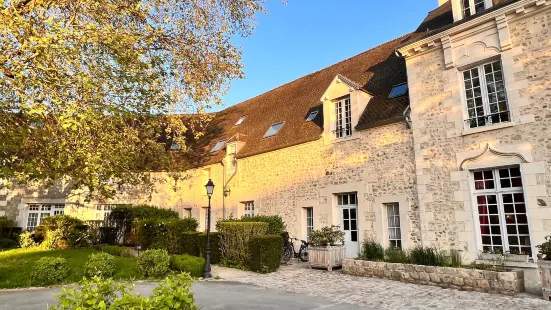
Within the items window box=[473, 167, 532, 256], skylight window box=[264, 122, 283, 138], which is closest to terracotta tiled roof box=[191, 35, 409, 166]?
skylight window box=[264, 122, 283, 138]

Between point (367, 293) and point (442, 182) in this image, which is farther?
point (442, 182)

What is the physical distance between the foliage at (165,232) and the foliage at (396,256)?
661 centimetres

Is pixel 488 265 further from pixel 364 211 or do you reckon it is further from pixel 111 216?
pixel 111 216

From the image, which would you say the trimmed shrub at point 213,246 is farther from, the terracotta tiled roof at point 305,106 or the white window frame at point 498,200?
the white window frame at point 498,200

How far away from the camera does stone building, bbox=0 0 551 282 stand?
753cm

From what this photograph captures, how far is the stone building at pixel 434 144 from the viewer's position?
7527 mm

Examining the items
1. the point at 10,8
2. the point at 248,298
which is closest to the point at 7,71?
the point at 10,8

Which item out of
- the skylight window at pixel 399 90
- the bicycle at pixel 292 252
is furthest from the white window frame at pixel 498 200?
the bicycle at pixel 292 252

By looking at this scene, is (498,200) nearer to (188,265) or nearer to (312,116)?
(312,116)

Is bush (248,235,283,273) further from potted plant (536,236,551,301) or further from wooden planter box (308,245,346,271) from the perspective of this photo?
potted plant (536,236,551,301)

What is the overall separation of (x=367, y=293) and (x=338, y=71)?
387 inches

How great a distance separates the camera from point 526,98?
7.54m

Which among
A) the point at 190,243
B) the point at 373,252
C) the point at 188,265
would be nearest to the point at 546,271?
the point at 373,252

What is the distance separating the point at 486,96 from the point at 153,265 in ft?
28.9
